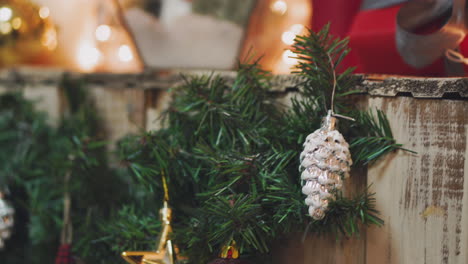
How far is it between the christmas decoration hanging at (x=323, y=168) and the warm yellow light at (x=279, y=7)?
50cm

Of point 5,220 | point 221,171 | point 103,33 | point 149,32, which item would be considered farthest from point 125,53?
point 221,171

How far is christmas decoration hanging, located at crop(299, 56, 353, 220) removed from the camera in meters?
0.36

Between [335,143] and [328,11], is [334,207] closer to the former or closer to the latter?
[335,143]

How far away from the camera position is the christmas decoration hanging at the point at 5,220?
2.02ft

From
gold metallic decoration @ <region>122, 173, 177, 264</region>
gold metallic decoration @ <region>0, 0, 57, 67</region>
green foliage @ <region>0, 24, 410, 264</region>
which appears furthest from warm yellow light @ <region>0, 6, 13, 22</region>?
gold metallic decoration @ <region>122, 173, 177, 264</region>

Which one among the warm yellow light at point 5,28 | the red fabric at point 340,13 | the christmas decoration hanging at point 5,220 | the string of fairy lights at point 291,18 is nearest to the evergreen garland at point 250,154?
the red fabric at point 340,13

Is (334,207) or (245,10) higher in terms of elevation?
(245,10)

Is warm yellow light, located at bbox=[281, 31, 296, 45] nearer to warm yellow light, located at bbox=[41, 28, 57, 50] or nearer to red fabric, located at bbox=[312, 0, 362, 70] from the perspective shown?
red fabric, located at bbox=[312, 0, 362, 70]

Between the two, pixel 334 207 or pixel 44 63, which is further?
pixel 44 63

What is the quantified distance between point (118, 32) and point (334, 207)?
2.36 ft

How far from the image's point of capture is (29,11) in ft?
2.66

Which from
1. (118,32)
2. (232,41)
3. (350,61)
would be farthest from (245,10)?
(118,32)

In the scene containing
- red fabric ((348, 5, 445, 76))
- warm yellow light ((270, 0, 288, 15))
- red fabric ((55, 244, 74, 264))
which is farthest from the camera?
warm yellow light ((270, 0, 288, 15))

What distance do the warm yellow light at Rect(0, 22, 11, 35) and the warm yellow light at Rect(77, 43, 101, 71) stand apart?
0.18 m
